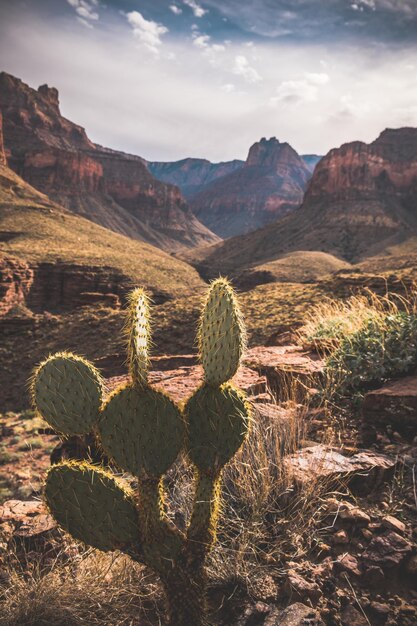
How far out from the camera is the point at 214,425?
7.76ft

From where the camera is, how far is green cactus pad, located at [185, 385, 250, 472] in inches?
92.5

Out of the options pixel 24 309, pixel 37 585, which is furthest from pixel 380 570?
pixel 24 309

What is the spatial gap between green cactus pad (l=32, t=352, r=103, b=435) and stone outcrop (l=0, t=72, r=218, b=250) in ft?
373

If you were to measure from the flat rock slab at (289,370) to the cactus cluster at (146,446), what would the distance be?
189cm

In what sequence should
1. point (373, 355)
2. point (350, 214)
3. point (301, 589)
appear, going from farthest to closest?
point (350, 214)
point (373, 355)
point (301, 589)

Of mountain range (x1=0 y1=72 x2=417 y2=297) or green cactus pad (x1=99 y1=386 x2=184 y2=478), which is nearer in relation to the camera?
green cactus pad (x1=99 y1=386 x2=184 y2=478)

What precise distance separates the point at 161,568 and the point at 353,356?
332cm

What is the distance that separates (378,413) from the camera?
360 centimetres

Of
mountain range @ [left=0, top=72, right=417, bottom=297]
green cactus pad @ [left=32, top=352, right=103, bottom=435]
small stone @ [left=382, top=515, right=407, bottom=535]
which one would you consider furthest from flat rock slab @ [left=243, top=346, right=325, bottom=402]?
mountain range @ [left=0, top=72, right=417, bottom=297]

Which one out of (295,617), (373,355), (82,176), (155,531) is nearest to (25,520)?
(155,531)

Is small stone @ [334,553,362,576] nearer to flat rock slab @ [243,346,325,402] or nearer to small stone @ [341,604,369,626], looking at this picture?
small stone @ [341,604,369,626]

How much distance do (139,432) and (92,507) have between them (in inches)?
20.7

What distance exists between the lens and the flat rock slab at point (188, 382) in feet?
15.8

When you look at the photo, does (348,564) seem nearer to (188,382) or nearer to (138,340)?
(138,340)
